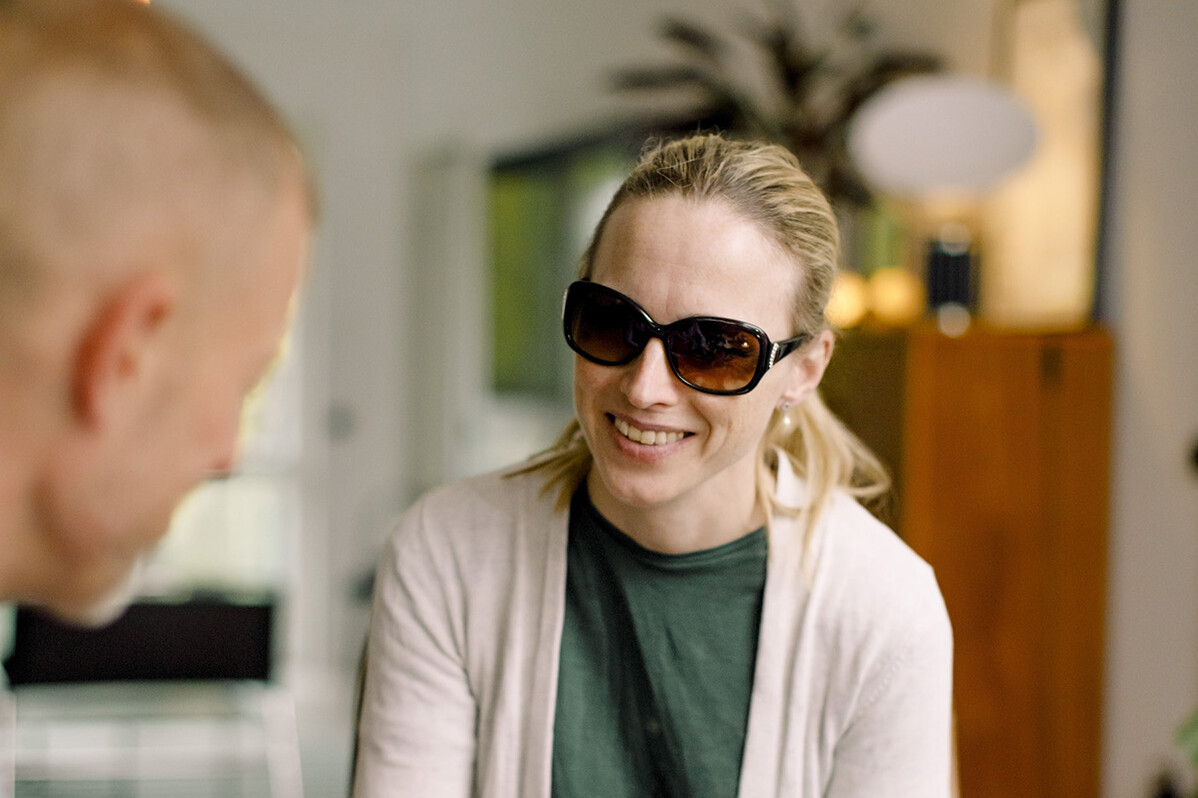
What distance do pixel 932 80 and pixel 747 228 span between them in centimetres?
165

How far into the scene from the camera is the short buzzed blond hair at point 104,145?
443 mm

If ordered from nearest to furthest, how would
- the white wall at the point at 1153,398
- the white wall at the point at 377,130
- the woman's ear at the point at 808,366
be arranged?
the woman's ear at the point at 808,366 → the white wall at the point at 1153,398 → the white wall at the point at 377,130

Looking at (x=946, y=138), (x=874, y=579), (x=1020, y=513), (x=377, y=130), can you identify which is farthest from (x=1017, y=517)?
(x=377, y=130)

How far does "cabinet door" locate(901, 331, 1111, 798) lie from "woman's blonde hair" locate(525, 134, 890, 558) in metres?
1.06

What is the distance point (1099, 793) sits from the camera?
238 cm

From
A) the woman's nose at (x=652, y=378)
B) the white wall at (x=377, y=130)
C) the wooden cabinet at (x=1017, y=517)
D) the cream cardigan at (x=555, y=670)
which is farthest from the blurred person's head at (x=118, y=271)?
the white wall at (x=377, y=130)

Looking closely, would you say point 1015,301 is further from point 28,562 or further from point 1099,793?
point 28,562

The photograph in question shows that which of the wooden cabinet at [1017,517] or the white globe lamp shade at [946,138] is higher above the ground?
the white globe lamp shade at [946,138]

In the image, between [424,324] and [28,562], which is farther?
[424,324]

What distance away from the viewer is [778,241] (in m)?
1.13

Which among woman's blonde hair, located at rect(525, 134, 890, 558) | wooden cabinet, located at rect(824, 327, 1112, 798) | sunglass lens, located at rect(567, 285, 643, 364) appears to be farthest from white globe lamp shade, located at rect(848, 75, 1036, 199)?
sunglass lens, located at rect(567, 285, 643, 364)

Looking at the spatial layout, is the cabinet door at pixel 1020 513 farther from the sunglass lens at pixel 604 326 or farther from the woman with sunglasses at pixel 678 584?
the sunglass lens at pixel 604 326

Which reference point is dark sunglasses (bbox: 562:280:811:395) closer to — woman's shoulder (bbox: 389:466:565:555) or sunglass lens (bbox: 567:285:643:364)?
Result: sunglass lens (bbox: 567:285:643:364)

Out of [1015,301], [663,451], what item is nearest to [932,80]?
[1015,301]
